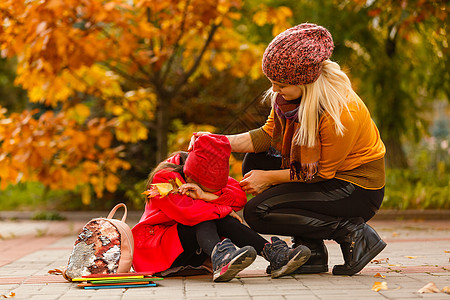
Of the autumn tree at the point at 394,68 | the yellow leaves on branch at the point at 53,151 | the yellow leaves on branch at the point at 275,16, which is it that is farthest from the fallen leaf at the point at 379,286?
the autumn tree at the point at 394,68

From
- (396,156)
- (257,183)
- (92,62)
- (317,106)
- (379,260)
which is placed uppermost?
(92,62)

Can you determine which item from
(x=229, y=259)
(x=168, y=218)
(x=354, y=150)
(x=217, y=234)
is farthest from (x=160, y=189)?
(x=354, y=150)

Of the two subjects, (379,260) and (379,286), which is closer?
(379,286)

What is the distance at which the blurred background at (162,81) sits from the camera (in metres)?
6.63

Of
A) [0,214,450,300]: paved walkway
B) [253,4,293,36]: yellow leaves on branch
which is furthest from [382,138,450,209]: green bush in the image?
[0,214,450,300]: paved walkway

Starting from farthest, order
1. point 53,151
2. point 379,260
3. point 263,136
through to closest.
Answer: point 53,151
point 379,260
point 263,136

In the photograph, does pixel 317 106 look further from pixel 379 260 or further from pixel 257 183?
pixel 379 260

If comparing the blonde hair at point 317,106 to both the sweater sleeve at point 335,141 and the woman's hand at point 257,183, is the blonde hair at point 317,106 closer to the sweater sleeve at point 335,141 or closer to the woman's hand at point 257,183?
the sweater sleeve at point 335,141

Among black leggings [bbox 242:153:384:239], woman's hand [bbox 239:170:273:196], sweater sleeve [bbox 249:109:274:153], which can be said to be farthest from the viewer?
sweater sleeve [bbox 249:109:274:153]

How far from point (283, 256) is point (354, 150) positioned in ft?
2.47

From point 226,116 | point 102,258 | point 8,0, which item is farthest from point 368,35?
point 102,258

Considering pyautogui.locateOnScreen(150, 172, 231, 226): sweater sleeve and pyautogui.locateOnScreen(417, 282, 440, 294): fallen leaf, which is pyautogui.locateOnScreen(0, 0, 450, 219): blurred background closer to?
pyautogui.locateOnScreen(150, 172, 231, 226): sweater sleeve

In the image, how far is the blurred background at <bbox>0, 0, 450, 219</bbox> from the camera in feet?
21.7

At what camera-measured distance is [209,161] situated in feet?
11.2
